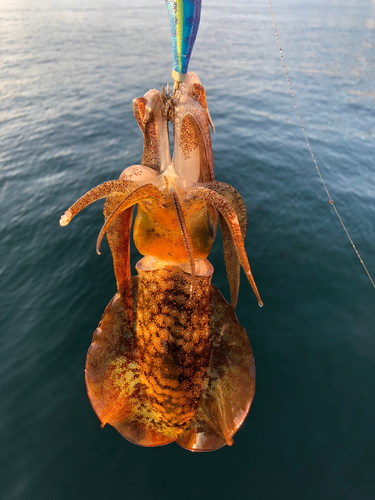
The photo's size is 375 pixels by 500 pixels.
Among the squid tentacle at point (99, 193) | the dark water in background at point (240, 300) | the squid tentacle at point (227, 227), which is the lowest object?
the dark water in background at point (240, 300)

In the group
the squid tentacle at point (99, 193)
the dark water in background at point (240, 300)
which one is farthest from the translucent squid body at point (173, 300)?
the dark water in background at point (240, 300)

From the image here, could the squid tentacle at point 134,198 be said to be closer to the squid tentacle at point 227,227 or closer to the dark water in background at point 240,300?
the squid tentacle at point 227,227

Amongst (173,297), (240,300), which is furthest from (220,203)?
(240,300)

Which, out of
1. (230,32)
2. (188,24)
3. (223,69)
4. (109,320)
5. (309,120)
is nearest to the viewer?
(188,24)

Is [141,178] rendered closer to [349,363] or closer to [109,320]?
[109,320]

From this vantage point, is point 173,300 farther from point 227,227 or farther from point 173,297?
point 227,227

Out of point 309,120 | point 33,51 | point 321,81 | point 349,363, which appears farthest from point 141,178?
point 33,51

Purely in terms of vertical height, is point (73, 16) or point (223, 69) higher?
point (73, 16)
